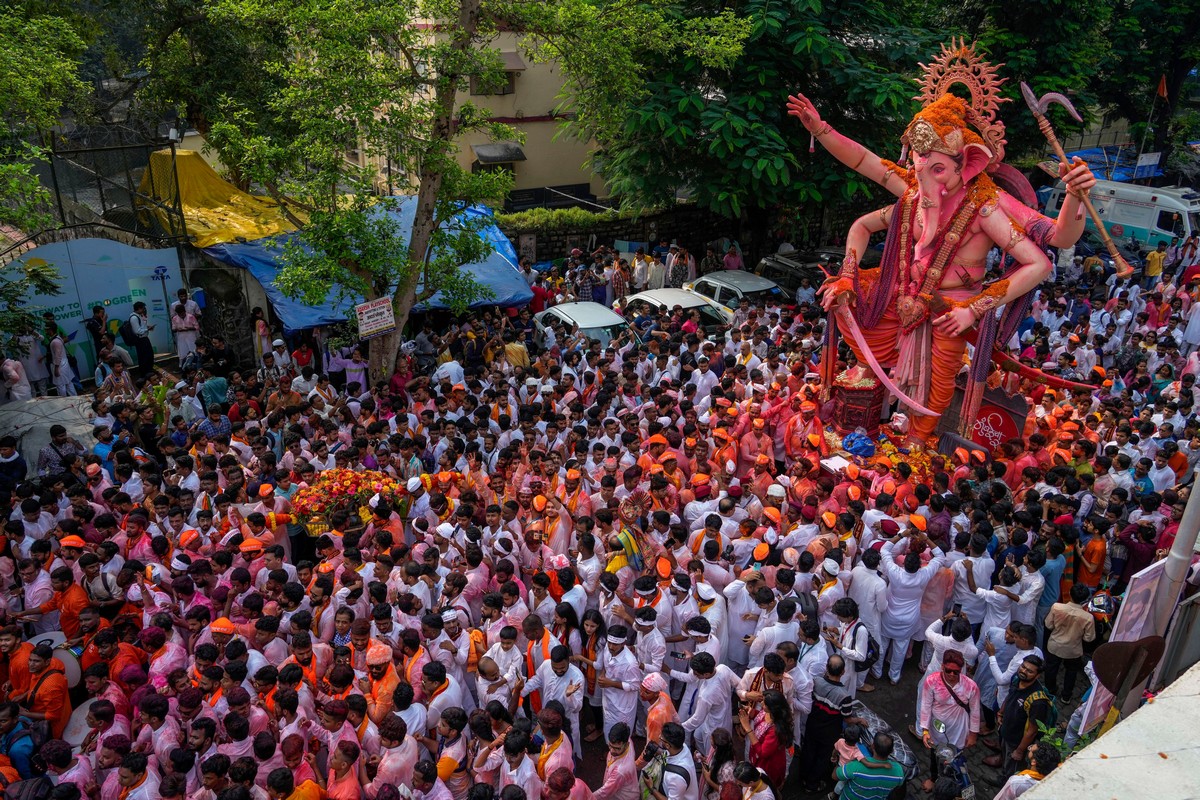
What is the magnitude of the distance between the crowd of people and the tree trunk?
1.23m

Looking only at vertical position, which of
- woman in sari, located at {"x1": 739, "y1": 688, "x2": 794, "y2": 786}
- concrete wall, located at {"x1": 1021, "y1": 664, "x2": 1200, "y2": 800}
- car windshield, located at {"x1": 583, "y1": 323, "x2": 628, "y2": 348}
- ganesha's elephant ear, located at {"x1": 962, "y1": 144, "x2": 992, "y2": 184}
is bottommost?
car windshield, located at {"x1": 583, "y1": 323, "x2": 628, "y2": 348}

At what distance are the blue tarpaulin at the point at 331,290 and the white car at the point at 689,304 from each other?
174 centimetres

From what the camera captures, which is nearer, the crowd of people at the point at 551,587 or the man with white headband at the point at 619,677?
the crowd of people at the point at 551,587

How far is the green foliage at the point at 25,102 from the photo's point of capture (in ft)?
31.9

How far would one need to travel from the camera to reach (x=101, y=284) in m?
13.4

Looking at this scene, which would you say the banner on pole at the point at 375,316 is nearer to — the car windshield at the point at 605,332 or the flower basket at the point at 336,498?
the car windshield at the point at 605,332

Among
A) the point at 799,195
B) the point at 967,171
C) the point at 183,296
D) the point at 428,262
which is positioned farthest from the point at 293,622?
the point at 799,195

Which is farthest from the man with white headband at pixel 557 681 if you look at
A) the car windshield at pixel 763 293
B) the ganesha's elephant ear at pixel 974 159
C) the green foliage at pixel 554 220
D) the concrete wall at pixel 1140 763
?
the green foliage at pixel 554 220

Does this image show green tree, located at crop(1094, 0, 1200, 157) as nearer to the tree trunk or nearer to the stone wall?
the stone wall

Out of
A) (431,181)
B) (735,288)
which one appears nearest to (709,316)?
(735,288)

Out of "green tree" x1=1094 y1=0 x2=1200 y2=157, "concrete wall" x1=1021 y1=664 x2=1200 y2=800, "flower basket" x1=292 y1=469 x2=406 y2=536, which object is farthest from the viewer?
"green tree" x1=1094 y1=0 x2=1200 y2=157

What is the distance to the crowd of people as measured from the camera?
17.9ft

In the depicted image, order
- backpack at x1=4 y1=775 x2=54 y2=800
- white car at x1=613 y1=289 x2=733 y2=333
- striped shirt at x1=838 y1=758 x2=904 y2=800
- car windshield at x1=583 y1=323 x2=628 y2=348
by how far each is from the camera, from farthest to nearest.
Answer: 1. white car at x1=613 y1=289 x2=733 y2=333
2. car windshield at x1=583 y1=323 x2=628 y2=348
3. striped shirt at x1=838 y1=758 x2=904 y2=800
4. backpack at x1=4 y1=775 x2=54 y2=800

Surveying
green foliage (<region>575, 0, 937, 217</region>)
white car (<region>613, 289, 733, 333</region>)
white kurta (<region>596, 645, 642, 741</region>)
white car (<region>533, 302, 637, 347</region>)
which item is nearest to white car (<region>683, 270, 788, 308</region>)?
white car (<region>613, 289, 733, 333</region>)
